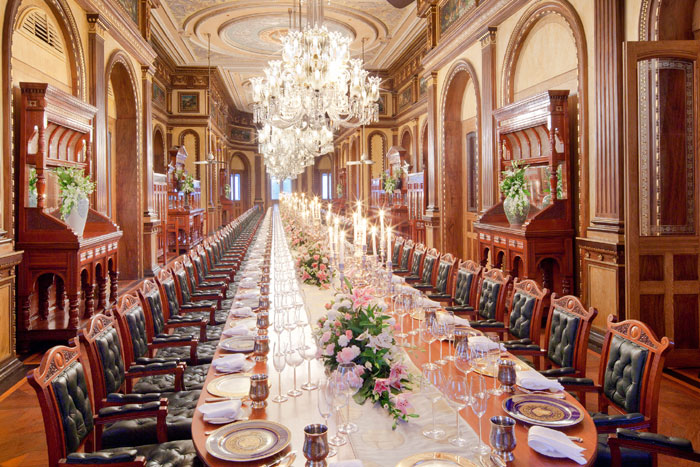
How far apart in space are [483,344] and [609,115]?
344 centimetres

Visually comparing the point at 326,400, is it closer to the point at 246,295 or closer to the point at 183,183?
the point at 246,295

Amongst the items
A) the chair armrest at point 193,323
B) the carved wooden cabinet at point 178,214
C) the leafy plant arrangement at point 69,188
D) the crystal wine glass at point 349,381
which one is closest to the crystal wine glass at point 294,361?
the crystal wine glass at point 349,381

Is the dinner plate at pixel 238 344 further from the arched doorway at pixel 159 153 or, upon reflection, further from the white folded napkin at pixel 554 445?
the arched doorway at pixel 159 153

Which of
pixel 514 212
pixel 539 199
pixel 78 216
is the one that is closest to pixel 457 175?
pixel 539 199

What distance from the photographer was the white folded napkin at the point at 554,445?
63.7 inches

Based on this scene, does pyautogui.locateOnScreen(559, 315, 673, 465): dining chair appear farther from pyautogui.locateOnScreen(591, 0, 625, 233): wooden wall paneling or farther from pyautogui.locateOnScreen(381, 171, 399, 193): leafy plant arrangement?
pyautogui.locateOnScreen(381, 171, 399, 193): leafy plant arrangement

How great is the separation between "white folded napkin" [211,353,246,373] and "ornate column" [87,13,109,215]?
536 centimetres

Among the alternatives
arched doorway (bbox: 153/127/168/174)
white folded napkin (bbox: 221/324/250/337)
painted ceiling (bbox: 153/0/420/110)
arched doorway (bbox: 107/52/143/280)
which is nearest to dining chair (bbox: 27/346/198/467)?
Answer: white folded napkin (bbox: 221/324/250/337)

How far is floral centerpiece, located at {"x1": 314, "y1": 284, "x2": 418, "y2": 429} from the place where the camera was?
1.98 meters

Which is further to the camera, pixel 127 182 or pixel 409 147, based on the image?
pixel 409 147

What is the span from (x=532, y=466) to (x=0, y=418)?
376 cm

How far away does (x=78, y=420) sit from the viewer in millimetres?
2244

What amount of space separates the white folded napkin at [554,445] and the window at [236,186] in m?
27.3

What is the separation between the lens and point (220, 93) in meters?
19.6
